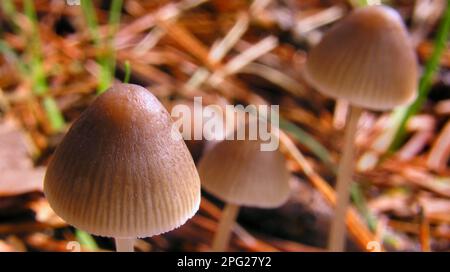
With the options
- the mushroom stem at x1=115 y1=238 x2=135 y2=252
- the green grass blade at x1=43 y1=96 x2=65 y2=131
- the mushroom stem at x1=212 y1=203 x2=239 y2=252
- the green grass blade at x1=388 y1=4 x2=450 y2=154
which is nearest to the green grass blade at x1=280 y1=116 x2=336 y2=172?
the green grass blade at x1=388 y1=4 x2=450 y2=154

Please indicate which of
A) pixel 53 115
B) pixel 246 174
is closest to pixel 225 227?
pixel 246 174

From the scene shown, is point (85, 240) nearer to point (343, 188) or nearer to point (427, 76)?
point (343, 188)

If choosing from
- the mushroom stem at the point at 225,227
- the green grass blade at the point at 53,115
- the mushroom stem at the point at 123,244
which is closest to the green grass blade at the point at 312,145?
the mushroom stem at the point at 225,227

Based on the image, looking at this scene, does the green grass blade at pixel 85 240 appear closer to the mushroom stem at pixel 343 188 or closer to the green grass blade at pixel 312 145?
the mushroom stem at pixel 343 188

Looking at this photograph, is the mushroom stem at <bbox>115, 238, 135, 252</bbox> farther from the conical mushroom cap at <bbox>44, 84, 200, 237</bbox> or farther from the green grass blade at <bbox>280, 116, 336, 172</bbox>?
the green grass blade at <bbox>280, 116, 336, 172</bbox>
